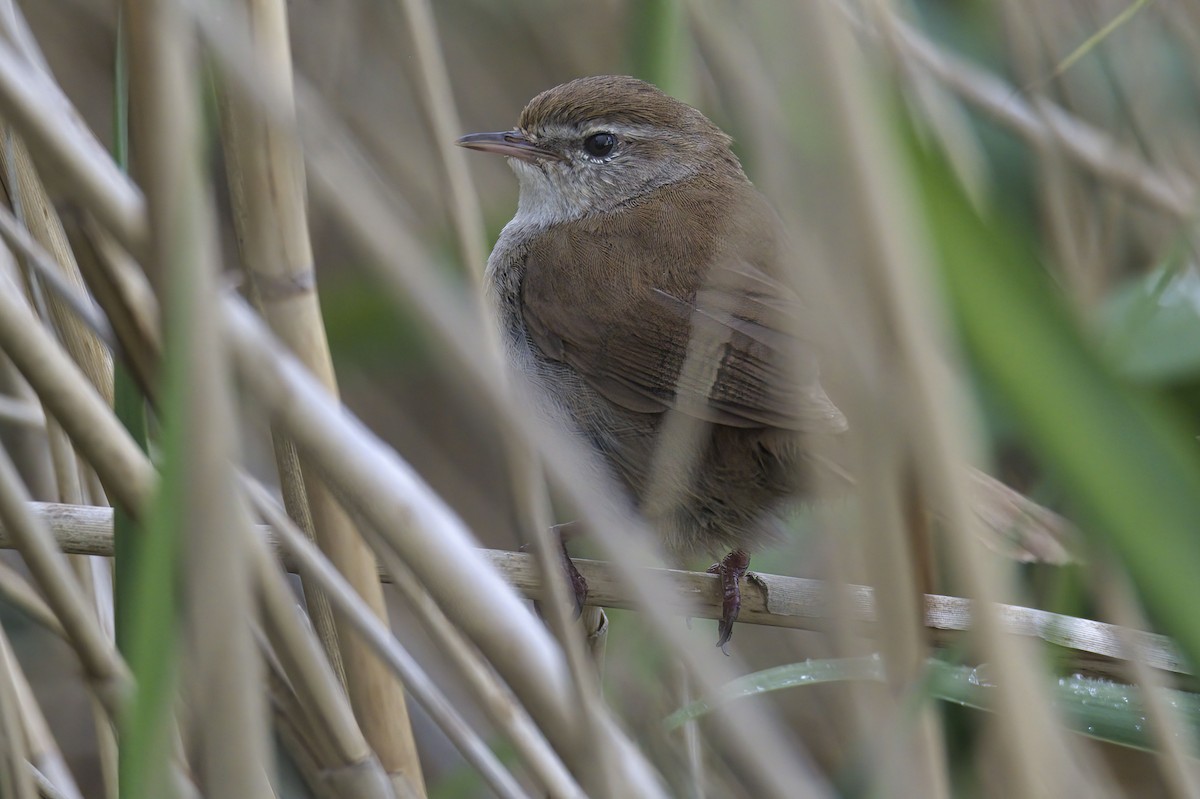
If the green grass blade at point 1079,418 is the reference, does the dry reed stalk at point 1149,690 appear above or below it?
below

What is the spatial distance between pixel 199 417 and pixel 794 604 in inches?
42.2

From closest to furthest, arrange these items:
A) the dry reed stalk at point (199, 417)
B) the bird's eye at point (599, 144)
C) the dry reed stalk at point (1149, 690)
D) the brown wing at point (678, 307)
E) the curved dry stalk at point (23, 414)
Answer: the dry reed stalk at point (199, 417) < the dry reed stalk at point (1149, 690) < the brown wing at point (678, 307) < the curved dry stalk at point (23, 414) < the bird's eye at point (599, 144)

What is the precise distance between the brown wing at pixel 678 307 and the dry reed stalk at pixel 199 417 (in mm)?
777

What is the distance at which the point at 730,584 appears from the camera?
1.77 meters

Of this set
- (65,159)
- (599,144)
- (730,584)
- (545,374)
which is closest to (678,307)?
(545,374)

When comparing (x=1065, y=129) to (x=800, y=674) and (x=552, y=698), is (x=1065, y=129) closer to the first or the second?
(x=800, y=674)

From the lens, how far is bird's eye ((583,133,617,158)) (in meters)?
2.32

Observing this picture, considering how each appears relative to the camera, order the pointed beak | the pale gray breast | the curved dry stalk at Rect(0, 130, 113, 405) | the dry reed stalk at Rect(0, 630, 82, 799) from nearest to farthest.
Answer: the curved dry stalk at Rect(0, 130, 113, 405), the dry reed stalk at Rect(0, 630, 82, 799), the pale gray breast, the pointed beak

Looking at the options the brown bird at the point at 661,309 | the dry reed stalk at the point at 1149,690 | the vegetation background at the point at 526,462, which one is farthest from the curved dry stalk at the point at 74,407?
Result: the dry reed stalk at the point at 1149,690

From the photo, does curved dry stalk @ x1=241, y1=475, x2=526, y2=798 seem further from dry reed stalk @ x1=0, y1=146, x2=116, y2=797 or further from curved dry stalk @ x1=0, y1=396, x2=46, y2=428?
curved dry stalk @ x1=0, y1=396, x2=46, y2=428

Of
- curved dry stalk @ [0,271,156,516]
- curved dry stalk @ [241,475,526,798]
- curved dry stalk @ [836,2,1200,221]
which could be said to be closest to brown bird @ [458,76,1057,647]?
curved dry stalk @ [241,475,526,798]

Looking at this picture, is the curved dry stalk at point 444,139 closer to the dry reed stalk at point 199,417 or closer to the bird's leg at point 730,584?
the dry reed stalk at point 199,417

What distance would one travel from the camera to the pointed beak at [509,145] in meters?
2.20

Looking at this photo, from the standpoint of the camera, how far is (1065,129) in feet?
7.27
